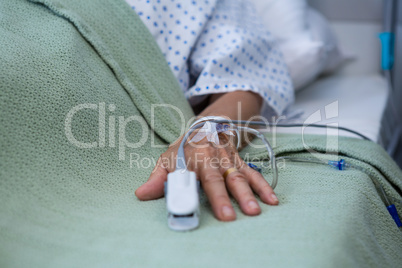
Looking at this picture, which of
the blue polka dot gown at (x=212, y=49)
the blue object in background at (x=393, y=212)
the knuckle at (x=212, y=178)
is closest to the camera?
the knuckle at (x=212, y=178)

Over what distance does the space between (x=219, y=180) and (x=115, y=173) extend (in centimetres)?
19

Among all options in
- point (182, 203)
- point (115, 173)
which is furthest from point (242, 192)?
point (115, 173)

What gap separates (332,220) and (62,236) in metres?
0.34

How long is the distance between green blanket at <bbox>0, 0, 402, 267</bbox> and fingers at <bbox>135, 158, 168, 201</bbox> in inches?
0.9

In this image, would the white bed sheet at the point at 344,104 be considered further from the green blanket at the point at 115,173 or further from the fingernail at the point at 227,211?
the fingernail at the point at 227,211

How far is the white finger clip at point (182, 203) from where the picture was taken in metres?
0.52

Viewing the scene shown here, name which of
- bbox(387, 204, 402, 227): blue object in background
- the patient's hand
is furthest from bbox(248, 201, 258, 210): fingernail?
bbox(387, 204, 402, 227): blue object in background

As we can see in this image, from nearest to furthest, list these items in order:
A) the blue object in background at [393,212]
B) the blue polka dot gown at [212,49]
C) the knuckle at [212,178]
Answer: the knuckle at [212,178] < the blue object in background at [393,212] < the blue polka dot gown at [212,49]

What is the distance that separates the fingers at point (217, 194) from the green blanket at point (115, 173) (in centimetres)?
1

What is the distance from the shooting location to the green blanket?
0.49 meters

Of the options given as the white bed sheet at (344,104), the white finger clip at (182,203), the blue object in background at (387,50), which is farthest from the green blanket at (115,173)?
the blue object in background at (387,50)

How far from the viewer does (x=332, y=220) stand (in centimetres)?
55

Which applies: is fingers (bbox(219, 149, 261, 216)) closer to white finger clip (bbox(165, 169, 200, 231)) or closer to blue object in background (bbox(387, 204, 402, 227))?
white finger clip (bbox(165, 169, 200, 231))

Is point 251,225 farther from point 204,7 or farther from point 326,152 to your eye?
point 204,7
